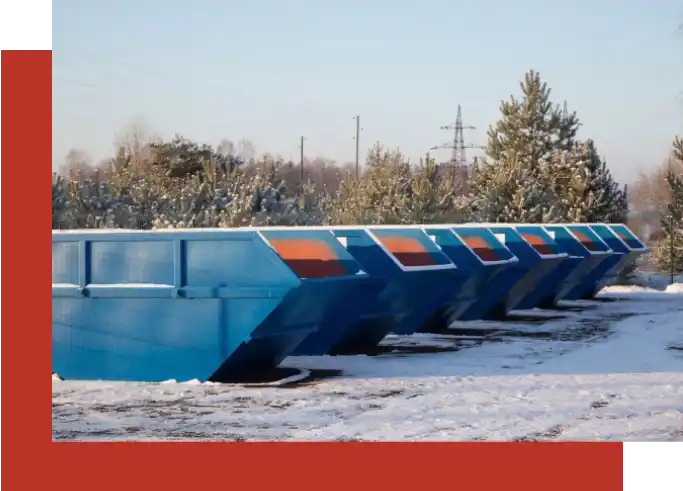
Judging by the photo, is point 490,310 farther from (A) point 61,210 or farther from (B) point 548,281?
(A) point 61,210

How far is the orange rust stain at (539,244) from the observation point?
18.4 metres

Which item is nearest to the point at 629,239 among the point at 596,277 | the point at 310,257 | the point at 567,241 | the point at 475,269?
the point at 596,277

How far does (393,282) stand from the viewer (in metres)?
12.8

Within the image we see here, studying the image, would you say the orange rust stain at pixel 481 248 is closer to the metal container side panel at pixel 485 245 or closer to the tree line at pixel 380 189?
the metal container side panel at pixel 485 245

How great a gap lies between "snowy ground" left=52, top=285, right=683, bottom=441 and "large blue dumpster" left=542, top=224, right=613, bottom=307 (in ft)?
20.1

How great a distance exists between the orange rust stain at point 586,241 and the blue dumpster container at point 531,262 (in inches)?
53.2

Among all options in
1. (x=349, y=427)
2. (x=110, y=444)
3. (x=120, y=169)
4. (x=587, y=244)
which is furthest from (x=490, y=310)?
(x=120, y=169)

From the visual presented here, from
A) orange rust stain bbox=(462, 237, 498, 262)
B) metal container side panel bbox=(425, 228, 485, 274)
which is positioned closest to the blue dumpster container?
orange rust stain bbox=(462, 237, 498, 262)

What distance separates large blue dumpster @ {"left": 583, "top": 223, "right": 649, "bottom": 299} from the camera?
22.7m

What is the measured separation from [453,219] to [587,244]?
6.79m

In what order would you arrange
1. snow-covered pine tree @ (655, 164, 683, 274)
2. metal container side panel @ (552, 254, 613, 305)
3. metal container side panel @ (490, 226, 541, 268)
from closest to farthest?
metal container side panel @ (490, 226, 541, 268) → metal container side panel @ (552, 254, 613, 305) → snow-covered pine tree @ (655, 164, 683, 274)

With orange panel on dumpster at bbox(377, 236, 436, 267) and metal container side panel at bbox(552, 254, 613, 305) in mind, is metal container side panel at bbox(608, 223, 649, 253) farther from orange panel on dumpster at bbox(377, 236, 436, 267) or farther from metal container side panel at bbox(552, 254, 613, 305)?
orange panel on dumpster at bbox(377, 236, 436, 267)

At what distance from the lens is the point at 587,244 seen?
2117 centimetres

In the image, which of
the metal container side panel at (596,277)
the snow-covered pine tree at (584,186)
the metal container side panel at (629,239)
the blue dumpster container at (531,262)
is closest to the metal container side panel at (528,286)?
the blue dumpster container at (531,262)
